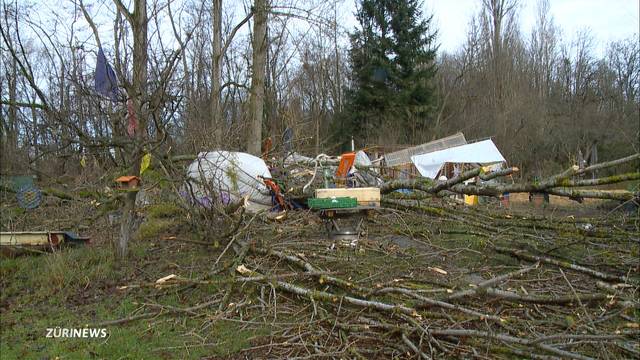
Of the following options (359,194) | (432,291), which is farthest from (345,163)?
(432,291)

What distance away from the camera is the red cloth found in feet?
17.7

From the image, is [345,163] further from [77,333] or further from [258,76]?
[258,76]

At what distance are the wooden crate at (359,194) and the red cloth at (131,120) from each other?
223 cm

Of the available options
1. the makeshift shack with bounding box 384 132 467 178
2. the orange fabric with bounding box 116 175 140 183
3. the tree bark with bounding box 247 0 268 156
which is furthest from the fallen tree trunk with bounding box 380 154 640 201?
the makeshift shack with bounding box 384 132 467 178

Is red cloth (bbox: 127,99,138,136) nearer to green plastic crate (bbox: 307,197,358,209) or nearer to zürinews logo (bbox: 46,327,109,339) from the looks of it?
green plastic crate (bbox: 307,197,358,209)

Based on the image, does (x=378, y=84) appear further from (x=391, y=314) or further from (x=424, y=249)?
(x=391, y=314)

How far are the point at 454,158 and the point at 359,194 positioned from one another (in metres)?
10.4

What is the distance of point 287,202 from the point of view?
7414mm

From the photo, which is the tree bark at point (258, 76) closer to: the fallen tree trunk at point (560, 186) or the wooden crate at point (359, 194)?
the wooden crate at point (359, 194)

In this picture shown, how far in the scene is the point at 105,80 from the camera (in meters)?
5.84

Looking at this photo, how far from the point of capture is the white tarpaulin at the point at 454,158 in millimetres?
14969

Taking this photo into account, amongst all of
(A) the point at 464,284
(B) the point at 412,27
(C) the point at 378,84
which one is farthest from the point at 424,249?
(B) the point at 412,27

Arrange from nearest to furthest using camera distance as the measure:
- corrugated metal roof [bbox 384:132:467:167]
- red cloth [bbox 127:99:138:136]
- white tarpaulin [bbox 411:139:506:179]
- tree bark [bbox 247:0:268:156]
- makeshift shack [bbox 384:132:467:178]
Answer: red cloth [bbox 127:99:138:136], tree bark [bbox 247:0:268:156], white tarpaulin [bbox 411:139:506:179], makeshift shack [bbox 384:132:467:178], corrugated metal roof [bbox 384:132:467:167]

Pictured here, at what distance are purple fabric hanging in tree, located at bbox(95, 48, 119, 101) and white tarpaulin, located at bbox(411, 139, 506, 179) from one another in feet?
34.5
